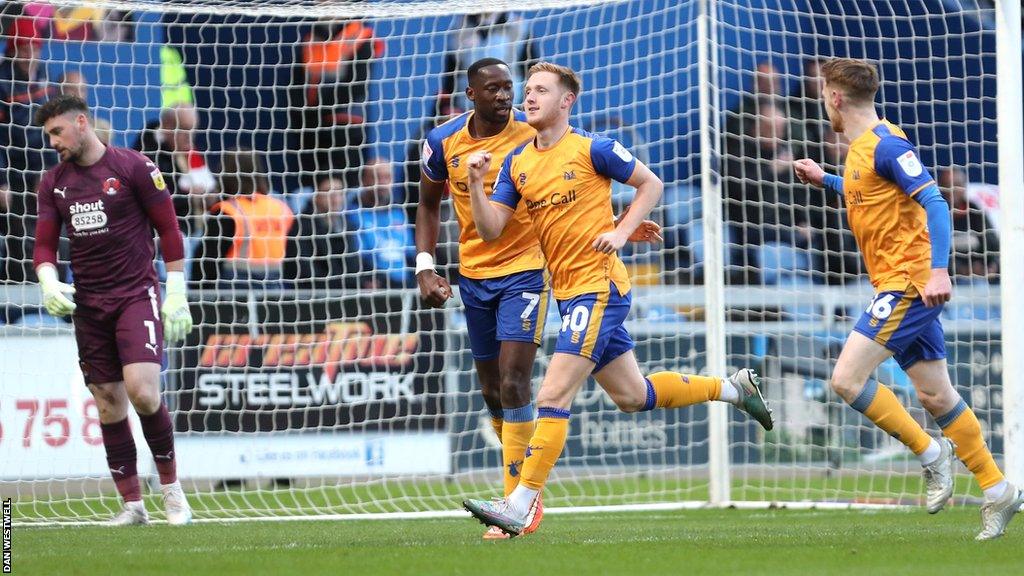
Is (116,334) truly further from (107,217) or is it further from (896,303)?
(896,303)

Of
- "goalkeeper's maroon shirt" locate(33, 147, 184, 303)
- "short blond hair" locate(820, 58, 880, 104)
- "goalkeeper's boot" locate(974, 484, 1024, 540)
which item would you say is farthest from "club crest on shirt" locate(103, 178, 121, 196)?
"goalkeeper's boot" locate(974, 484, 1024, 540)

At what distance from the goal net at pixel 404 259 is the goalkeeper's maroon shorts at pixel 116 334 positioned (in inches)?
85.0

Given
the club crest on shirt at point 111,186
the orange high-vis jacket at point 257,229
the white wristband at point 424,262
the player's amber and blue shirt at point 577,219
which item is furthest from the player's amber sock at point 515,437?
the orange high-vis jacket at point 257,229

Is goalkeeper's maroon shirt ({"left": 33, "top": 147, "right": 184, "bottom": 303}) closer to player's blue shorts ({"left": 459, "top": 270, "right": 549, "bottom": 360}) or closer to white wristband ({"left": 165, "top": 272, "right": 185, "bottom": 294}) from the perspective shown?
white wristband ({"left": 165, "top": 272, "right": 185, "bottom": 294})

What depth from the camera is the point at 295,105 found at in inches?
414

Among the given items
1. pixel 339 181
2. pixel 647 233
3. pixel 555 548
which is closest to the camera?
pixel 555 548

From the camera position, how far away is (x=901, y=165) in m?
5.61

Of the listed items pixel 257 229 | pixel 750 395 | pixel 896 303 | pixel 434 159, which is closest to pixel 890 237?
pixel 896 303

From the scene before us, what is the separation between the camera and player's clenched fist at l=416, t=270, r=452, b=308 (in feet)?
21.0

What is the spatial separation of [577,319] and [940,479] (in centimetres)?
179

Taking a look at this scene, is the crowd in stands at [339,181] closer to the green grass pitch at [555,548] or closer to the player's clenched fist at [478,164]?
the green grass pitch at [555,548]

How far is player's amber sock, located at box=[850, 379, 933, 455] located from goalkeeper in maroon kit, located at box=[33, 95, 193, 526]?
12.0ft

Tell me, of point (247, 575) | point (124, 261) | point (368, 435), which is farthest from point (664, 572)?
point (368, 435)

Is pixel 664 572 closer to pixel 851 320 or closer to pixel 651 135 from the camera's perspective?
pixel 851 320
